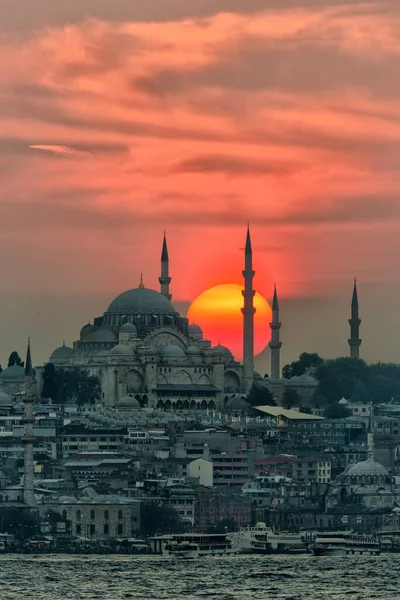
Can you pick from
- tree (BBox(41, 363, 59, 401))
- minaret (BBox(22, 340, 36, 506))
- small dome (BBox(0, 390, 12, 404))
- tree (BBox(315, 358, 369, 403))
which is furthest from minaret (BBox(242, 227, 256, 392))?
minaret (BBox(22, 340, 36, 506))

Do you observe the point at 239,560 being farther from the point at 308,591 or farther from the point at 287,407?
the point at 287,407

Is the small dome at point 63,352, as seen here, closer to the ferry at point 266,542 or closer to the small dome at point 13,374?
the small dome at point 13,374

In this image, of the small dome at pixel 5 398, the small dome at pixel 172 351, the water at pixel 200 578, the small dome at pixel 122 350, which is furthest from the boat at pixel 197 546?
the small dome at pixel 172 351

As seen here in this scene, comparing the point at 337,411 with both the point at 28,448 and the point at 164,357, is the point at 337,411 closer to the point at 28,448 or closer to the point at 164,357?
the point at 164,357

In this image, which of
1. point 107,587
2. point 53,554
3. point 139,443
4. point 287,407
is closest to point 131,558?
point 53,554

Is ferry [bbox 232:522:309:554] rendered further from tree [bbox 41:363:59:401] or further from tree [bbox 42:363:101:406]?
tree [bbox 41:363:59:401]
